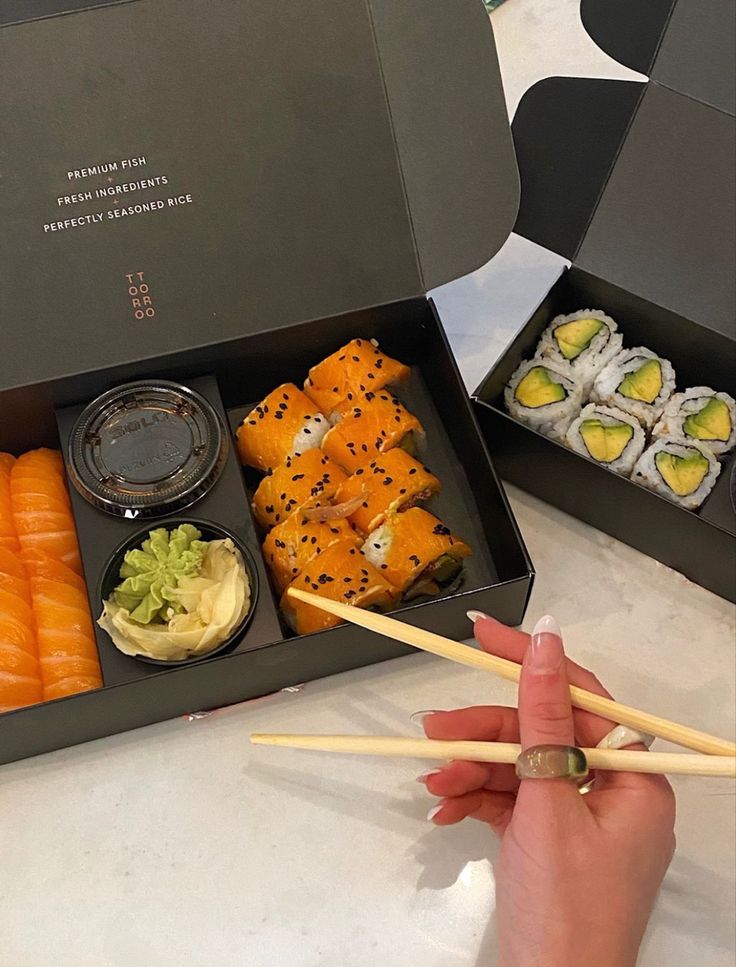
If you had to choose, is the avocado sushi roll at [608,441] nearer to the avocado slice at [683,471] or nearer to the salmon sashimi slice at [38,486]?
the avocado slice at [683,471]

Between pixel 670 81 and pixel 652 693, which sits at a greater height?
pixel 670 81

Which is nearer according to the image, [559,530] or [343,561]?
[343,561]

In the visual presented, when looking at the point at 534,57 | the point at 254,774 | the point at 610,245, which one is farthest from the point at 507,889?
the point at 534,57

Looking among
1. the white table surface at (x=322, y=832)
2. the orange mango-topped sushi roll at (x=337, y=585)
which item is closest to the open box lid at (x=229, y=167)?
the orange mango-topped sushi roll at (x=337, y=585)

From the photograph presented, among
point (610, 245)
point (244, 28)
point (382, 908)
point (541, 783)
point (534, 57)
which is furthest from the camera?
point (534, 57)

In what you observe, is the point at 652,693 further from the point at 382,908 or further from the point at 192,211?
the point at 192,211

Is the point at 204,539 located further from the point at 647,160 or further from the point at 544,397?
the point at 647,160

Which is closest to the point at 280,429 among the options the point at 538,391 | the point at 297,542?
the point at 297,542
